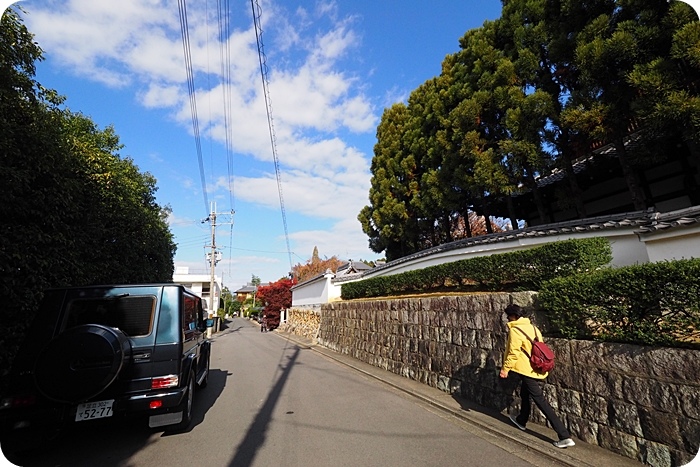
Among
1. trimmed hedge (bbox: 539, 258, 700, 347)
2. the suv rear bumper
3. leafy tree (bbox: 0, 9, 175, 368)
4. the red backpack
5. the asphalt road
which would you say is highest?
leafy tree (bbox: 0, 9, 175, 368)

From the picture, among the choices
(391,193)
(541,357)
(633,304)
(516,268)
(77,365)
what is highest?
(391,193)

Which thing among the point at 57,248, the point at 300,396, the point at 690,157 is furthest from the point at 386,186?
the point at 57,248

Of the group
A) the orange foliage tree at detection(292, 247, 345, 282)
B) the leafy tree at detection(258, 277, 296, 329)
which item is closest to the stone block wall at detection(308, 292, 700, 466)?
the leafy tree at detection(258, 277, 296, 329)

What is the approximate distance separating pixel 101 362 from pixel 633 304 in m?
5.75

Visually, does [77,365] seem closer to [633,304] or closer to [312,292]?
[633,304]

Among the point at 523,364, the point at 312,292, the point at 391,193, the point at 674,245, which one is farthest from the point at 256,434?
the point at 312,292

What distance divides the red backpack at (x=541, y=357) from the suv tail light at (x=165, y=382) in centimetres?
443

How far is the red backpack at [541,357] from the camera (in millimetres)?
3857

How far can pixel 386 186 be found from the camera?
54.7 ft

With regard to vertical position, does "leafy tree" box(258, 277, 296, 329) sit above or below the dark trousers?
above

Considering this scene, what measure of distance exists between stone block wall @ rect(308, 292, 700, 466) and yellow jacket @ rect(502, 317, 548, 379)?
17.7 inches

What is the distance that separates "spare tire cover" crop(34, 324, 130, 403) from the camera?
11.4ft

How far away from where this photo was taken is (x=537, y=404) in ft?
12.8

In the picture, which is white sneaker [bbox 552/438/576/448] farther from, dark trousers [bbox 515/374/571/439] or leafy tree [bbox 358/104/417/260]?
leafy tree [bbox 358/104/417/260]
